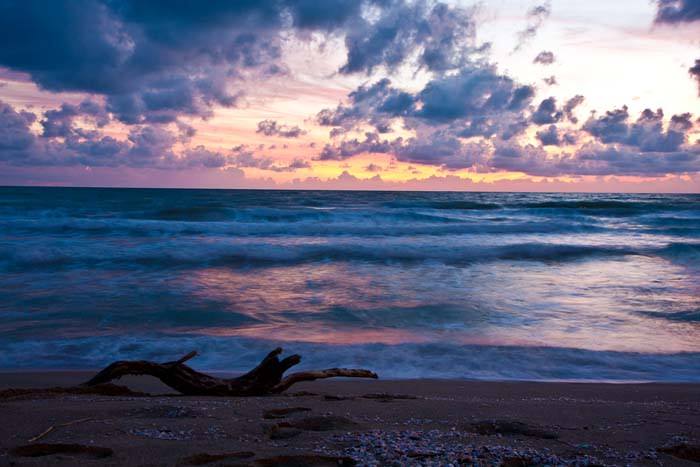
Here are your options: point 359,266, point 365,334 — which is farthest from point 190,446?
point 359,266

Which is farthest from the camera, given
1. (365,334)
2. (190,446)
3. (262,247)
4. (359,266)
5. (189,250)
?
(262,247)

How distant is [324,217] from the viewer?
34.7m

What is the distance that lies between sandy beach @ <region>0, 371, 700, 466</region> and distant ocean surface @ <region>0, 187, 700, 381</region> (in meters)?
1.94

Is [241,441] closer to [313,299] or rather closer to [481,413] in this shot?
[481,413]

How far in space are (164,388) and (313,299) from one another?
5.23 meters

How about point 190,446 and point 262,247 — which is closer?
point 190,446

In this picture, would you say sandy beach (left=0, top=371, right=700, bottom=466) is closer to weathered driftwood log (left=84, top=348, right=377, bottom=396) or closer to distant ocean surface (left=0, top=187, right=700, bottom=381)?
weathered driftwood log (left=84, top=348, right=377, bottom=396)

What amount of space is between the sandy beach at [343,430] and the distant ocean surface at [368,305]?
1939mm

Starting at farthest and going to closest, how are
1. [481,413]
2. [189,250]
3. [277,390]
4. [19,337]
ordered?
[189,250]
[19,337]
[277,390]
[481,413]

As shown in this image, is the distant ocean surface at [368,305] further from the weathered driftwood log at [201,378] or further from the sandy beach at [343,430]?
the sandy beach at [343,430]

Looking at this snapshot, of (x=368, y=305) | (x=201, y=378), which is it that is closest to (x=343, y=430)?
(x=201, y=378)

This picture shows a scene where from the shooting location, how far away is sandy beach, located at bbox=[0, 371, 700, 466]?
101 inches

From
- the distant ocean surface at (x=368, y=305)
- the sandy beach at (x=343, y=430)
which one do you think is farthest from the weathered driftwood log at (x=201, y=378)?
the distant ocean surface at (x=368, y=305)

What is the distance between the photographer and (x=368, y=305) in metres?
9.34
